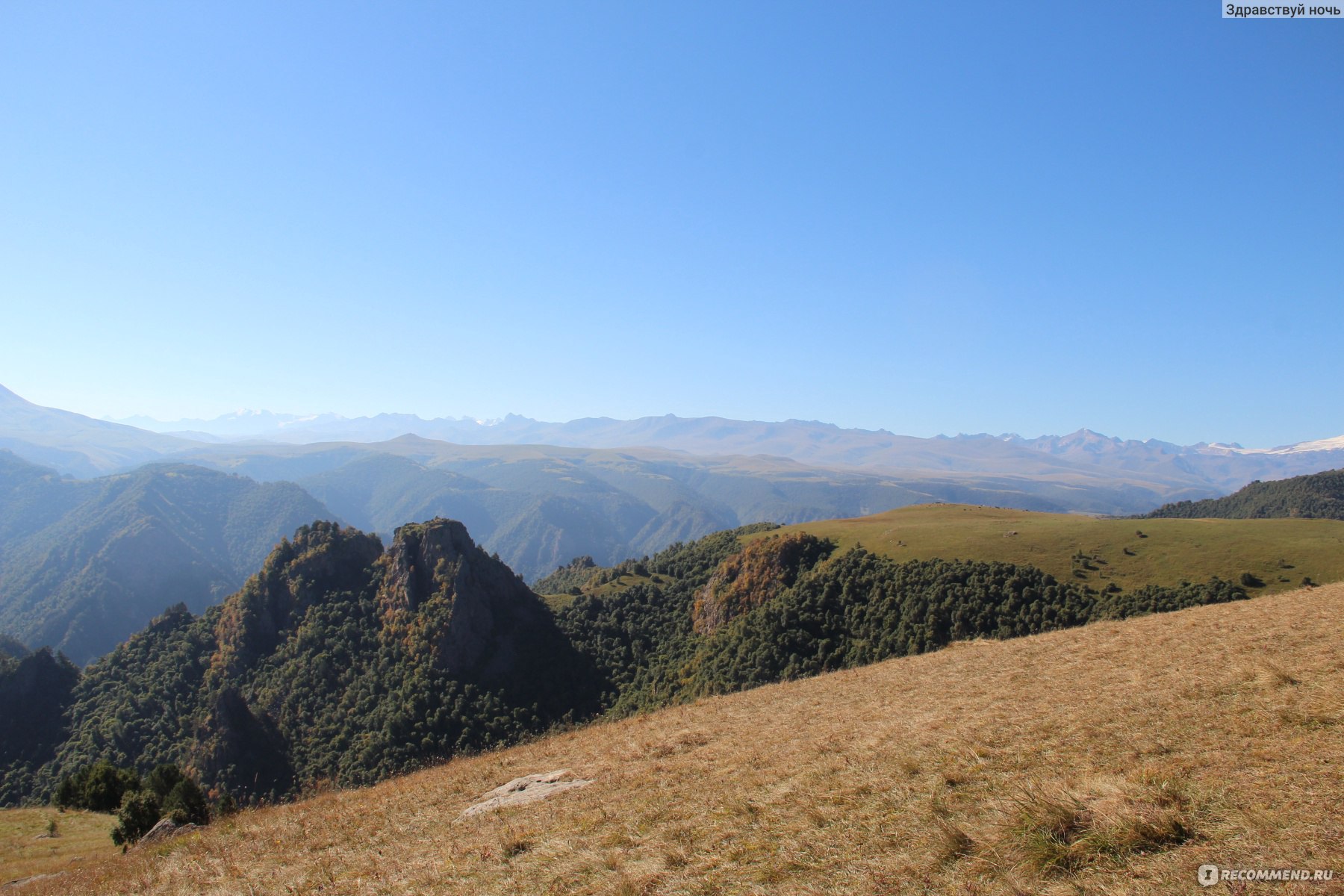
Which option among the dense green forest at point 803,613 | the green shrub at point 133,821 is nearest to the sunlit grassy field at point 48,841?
the green shrub at point 133,821

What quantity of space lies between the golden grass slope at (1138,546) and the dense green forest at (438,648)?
3.45 meters

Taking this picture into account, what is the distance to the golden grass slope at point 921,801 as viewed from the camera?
23.5 feet

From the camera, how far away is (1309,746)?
9156mm

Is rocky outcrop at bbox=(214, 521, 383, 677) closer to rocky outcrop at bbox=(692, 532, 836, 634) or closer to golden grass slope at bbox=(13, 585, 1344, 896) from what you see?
rocky outcrop at bbox=(692, 532, 836, 634)

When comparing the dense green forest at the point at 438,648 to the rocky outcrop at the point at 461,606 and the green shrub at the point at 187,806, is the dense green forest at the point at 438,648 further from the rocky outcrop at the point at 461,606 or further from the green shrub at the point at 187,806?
the green shrub at the point at 187,806

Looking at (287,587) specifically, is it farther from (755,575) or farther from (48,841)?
(755,575)

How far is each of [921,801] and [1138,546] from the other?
73236 mm

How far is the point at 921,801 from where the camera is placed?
985 centimetres

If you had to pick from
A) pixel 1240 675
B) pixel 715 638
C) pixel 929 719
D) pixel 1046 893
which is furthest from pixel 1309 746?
pixel 715 638

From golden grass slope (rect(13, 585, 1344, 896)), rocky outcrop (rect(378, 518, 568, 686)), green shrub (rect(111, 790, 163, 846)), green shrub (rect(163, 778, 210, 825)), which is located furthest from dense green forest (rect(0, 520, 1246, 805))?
golden grass slope (rect(13, 585, 1344, 896))

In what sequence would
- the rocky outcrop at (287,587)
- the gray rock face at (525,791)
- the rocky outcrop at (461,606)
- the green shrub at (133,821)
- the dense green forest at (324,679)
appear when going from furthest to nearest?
the rocky outcrop at (287,587) → the rocky outcrop at (461,606) → the dense green forest at (324,679) → the green shrub at (133,821) → the gray rock face at (525,791)

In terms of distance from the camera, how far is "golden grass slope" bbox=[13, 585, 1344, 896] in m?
7.17

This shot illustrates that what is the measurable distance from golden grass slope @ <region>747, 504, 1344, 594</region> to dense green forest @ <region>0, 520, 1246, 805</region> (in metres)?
3.45

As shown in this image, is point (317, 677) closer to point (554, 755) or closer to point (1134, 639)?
point (554, 755)
